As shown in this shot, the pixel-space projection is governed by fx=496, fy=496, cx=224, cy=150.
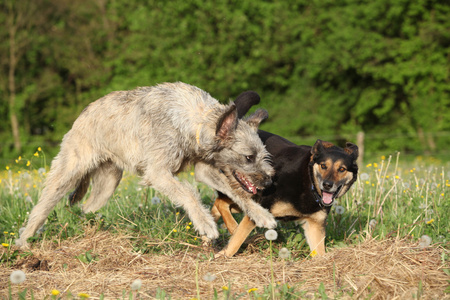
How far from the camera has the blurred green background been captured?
23.2 m

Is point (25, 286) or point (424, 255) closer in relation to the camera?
point (25, 286)

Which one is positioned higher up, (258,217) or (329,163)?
(329,163)

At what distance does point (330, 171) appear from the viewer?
469cm

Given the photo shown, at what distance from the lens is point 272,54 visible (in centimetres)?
2373

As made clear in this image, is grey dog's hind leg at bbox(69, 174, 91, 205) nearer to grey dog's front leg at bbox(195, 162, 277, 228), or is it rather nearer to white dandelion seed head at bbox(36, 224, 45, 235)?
white dandelion seed head at bbox(36, 224, 45, 235)

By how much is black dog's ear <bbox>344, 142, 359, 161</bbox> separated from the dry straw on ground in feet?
2.88

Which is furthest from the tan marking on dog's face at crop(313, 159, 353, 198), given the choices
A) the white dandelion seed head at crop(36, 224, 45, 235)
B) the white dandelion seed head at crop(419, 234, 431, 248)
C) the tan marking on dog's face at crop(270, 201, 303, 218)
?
the white dandelion seed head at crop(36, 224, 45, 235)

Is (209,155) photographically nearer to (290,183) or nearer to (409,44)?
(290,183)

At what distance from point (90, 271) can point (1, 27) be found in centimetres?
2098

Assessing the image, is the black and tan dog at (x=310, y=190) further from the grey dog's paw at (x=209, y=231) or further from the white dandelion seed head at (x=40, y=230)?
the white dandelion seed head at (x=40, y=230)

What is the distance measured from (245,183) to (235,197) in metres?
0.17

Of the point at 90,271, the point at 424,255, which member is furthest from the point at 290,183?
the point at 90,271

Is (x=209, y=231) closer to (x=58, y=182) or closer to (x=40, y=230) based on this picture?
(x=58, y=182)

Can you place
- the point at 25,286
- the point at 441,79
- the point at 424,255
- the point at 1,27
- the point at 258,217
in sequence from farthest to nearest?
the point at 441,79
the point at 1,27
the point at 258,217
the point at 424,255
the point at 25,286
